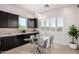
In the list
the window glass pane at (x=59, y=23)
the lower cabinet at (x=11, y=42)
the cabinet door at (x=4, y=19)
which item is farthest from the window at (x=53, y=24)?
the cabinet door at (x=4, y=19)

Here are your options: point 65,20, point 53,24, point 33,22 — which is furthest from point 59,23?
point 33,22

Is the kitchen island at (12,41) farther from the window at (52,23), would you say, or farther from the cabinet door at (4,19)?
the window at (52,23)

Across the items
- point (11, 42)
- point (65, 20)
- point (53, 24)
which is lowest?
point (11, 42)

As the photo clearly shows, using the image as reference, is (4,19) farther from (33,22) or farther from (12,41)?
(33,22)

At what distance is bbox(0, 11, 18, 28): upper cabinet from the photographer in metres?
2.83

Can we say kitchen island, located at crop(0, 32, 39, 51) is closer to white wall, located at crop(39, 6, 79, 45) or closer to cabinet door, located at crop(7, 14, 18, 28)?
cabinet door, located at crop(7, 14, 18, 28)

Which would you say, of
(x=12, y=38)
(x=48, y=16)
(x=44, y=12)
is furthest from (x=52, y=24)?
(x=12, y=38)

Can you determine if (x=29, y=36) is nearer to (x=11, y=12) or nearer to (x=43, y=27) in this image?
(x=43, y=27)

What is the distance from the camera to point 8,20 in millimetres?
3139

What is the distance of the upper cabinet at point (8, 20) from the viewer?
283 cm

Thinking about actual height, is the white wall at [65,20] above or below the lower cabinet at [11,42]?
above

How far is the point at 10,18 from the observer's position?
323 cm

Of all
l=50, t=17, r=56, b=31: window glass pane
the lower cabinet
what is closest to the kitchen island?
the lower cabinet

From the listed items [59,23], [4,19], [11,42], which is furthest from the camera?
[4,19]
